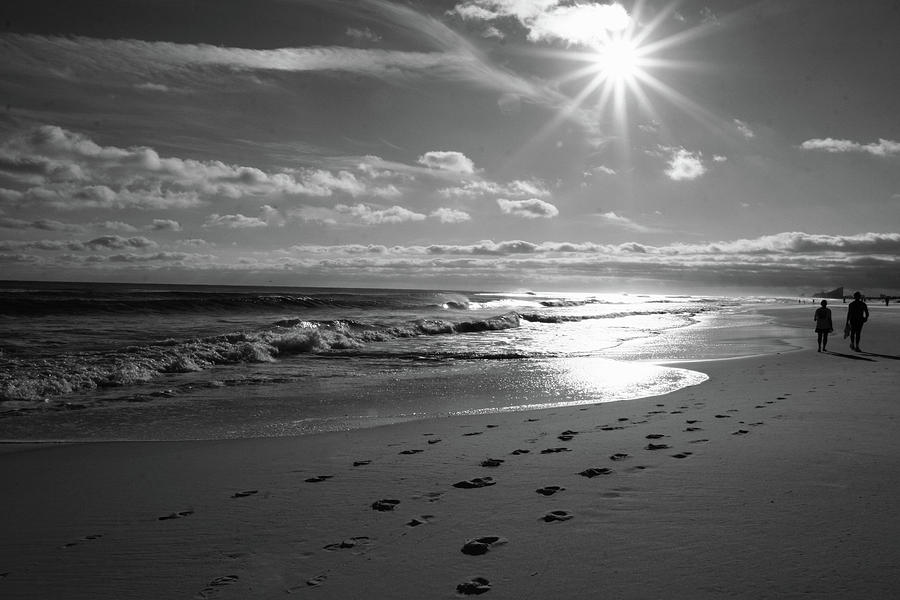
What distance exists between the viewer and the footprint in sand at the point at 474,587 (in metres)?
2.87

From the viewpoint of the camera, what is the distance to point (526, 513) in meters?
3.95

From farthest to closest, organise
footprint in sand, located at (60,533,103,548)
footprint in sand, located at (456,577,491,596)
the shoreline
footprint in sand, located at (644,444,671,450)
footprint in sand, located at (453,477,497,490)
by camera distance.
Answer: the shoreline, footprint in sand, located at (644,444,671,450), footprint in sand, located at (453,477,497,490), footprint in sand, located at (60,533,103,548), footprint in sand, located at (456,577,491,596)

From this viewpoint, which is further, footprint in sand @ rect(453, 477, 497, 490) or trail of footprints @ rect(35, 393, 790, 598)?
footprint in sand @ rect(453, 477, 497, 490)

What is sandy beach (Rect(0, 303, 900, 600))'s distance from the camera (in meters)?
2.99

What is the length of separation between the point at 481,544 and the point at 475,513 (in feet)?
1.90

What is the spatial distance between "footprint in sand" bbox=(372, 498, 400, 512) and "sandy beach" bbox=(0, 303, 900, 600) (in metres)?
0.02

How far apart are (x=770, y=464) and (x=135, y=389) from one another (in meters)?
11.2

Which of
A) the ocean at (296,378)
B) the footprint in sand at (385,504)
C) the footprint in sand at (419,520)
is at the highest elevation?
the footprint in sand at (419,520)

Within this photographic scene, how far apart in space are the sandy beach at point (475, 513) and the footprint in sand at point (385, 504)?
0.02m

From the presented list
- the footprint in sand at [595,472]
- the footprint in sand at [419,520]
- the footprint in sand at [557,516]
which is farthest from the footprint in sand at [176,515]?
the footprint in sand at [595,472]

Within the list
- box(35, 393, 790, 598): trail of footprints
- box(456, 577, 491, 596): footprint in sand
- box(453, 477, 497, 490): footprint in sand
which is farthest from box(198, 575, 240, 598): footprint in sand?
box(453, 477, 497, 490): footprint in sand

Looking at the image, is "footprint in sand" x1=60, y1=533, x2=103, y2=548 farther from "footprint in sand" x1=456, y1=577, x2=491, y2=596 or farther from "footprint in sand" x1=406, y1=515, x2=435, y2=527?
"footprint in sand" x1=456, y1=577, x2=491, y2=596

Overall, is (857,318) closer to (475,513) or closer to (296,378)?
(296,378)

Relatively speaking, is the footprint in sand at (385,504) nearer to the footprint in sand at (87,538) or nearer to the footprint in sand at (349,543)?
the footprint in sand at (349,543)
